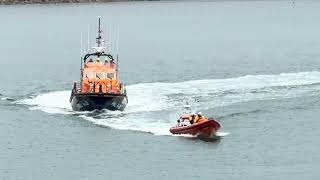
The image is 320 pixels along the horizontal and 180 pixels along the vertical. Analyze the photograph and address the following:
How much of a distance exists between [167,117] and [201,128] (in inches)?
294

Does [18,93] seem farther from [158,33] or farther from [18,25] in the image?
[18,25]

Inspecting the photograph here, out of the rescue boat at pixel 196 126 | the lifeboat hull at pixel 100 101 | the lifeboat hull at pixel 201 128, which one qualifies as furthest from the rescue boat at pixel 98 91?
the lifeboat hull at pixel 201 128

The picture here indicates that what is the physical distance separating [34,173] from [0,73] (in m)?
46.1

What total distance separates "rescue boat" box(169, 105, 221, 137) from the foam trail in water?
1257mm

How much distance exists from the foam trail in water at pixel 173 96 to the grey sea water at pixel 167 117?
0.30 ft

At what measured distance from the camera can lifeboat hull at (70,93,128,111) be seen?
8388cm

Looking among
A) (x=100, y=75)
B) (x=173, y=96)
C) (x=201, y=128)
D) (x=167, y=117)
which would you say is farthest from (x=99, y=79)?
(x=201, y=128)

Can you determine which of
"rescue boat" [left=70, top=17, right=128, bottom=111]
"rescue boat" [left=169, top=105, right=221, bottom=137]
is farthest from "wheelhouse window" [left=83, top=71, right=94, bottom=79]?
"rescue boat" [left=169, top=105, right=221, bottom=137]

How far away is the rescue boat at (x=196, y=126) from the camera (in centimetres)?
7350

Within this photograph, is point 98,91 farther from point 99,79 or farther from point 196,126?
point 196,126

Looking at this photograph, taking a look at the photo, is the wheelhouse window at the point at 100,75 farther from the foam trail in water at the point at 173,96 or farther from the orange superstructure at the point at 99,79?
the foam trail in water at the point at 173,96

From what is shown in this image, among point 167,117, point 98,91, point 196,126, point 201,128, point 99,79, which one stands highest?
point 99,79

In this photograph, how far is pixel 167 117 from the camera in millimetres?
80875

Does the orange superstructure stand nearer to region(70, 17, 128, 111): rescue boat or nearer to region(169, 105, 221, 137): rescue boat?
region(70, 17, 128, 111): rescue boat
